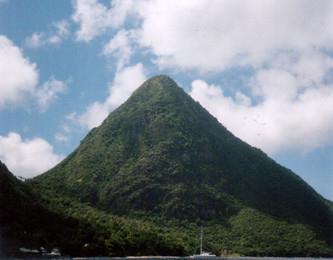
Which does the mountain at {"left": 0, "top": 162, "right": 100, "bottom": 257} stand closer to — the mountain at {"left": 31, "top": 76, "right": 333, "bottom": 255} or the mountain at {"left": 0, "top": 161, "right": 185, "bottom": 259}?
the mountain at {"left": 0, "top": 161, "right": 185, "bottom": 259}

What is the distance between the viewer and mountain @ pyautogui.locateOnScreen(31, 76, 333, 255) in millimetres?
136250

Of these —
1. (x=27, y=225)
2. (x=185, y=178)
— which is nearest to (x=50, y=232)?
(x=27, y=225)

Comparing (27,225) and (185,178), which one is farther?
(185,178)

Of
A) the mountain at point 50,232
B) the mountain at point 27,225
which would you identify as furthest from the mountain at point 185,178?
the mountain at point 27,225

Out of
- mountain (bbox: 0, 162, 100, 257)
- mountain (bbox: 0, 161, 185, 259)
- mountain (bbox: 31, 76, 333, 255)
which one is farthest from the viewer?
mountain (bbox: 31, 76, 333, 255)

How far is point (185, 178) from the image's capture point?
5709 inches

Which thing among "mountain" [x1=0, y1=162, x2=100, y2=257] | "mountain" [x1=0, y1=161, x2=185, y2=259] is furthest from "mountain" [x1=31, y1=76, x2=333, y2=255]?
"mountain" [x1=0, y1=162, x2=100, y2=257]

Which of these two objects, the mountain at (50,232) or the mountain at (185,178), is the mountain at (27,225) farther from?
the mountain at (185,178)

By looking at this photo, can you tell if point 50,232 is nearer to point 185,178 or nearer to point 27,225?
point 27,225

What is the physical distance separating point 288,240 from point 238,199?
613 inches

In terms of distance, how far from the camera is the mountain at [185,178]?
13625 cm

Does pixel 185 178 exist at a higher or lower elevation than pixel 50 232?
higher

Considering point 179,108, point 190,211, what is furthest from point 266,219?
point 179,108

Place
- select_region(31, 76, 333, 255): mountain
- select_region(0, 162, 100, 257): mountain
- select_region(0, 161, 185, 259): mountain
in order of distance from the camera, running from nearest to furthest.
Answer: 1. select_region(0, 162, 100, 257): mountain
2. select_region(0, 161, 185, 259): mountain
3. select_region(31, 76, 333, 255): mountain
